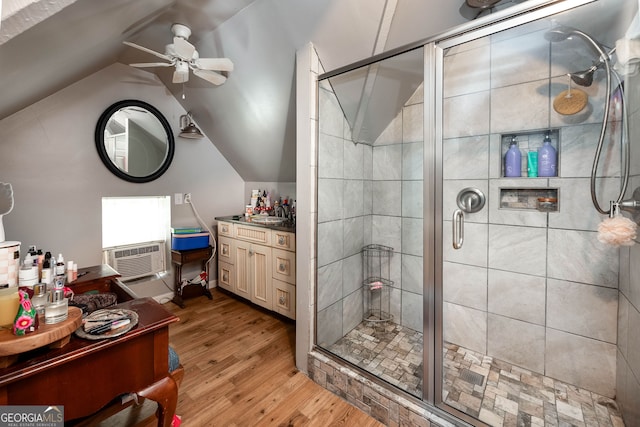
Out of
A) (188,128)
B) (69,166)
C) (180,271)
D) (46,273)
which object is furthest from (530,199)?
(69,166)

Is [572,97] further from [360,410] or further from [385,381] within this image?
[360,410]

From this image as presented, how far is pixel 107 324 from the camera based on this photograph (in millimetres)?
936

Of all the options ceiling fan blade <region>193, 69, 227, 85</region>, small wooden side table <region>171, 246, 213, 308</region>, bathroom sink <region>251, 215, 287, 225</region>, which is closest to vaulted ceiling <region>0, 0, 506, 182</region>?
ceiling fan blade <region>193, 69, 227, 85</region>

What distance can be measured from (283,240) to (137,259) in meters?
1.56

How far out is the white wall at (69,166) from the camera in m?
2.07

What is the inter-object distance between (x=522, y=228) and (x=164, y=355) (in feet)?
6.93

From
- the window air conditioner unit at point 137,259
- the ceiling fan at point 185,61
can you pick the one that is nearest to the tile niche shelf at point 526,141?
the ceiling fan at point 185,61

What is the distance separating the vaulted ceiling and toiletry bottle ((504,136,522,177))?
2.76ft

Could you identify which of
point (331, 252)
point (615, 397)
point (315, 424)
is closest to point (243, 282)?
point (331, 252)

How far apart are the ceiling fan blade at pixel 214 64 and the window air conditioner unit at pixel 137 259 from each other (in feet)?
6.33

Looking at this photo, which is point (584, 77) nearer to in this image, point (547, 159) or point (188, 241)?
point (547, 159)

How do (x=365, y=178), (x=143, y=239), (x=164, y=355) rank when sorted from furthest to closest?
(x=143, y=239) → (x=365, y=178) → (x=164, y=355)

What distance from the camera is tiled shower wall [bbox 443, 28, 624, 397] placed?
152cm

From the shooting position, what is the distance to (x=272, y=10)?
1.63 metres
